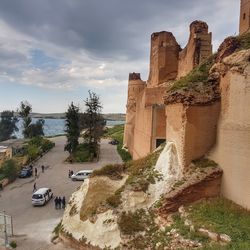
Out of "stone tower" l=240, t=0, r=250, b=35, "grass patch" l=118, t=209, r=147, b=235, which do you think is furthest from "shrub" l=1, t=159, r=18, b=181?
"stone tower" l=240, t=0, r=250, b=35

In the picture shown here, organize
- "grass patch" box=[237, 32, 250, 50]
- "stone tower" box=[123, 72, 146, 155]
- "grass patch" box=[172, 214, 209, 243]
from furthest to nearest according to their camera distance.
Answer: "stone tower" box=[123, 72, 146, 155] → "grass patch" box=[237, 32, 250, 50] → "grass patch" box=[172, 214, 209, 243]

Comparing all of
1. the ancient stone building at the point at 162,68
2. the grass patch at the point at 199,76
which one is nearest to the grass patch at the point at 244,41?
→ the grass patch at the point at 199,76

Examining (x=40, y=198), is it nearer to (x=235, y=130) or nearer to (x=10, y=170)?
(x=10, y=170)

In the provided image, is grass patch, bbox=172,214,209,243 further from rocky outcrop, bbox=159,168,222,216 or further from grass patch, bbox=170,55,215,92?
grass patch, bbox=170,55,215,92

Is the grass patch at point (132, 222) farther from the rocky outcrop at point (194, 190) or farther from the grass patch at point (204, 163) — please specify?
the grass patch at point (204, 163)

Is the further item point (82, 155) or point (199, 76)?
point (82, 155)

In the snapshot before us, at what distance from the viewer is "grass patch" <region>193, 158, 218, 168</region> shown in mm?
14791

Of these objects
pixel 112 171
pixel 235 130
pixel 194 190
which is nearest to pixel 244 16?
pixel 235 130

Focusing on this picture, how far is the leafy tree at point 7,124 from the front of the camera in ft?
275

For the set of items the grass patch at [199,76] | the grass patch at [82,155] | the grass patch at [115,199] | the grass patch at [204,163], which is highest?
the grass patch at [199,76]

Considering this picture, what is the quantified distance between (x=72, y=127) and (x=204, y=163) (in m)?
33.1

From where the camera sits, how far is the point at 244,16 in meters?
21.5

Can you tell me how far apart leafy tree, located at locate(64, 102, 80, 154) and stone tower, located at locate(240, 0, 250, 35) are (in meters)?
28.2

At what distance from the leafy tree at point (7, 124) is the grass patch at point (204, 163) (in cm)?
7519
